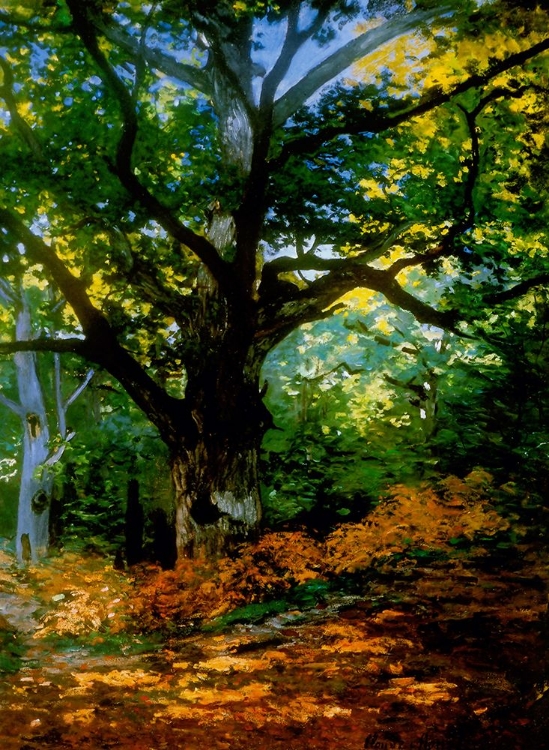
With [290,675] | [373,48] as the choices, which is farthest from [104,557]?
[373,48]

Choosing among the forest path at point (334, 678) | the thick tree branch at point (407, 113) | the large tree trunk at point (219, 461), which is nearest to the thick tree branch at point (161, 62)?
the thick tree branch at point (407, 113)

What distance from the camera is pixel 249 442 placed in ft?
20.6

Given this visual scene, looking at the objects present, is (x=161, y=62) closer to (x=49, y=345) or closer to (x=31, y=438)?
(x=49, y=345)

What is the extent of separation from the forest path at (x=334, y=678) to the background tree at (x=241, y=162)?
183 cm

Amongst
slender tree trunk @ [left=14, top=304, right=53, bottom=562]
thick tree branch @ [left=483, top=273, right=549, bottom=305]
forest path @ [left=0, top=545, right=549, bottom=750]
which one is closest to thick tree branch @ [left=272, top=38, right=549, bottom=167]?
thick tree branch @ [left=483, top=273, right=549, bottom=305]

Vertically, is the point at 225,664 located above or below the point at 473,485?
below

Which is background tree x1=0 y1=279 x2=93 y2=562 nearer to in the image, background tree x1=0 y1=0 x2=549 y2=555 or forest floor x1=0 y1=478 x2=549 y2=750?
forest floor x1=0 y1=478 x2=549 y2=750

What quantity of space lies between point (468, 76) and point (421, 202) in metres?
1.40

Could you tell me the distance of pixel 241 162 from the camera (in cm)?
641

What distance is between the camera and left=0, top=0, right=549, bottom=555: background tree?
579cm

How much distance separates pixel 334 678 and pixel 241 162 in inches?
217

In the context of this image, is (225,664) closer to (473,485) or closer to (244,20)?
(473,485)

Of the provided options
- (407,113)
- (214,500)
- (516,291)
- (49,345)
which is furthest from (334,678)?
(407,113)

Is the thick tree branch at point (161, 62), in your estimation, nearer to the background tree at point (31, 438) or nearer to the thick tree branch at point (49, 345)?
the thick tree branch at point (49, 345)
